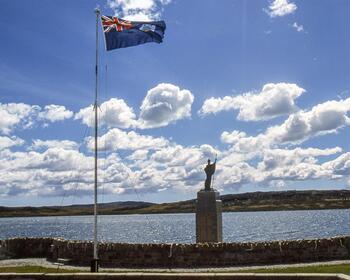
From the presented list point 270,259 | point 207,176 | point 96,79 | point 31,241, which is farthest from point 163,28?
point 31,241

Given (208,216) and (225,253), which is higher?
(208,216)

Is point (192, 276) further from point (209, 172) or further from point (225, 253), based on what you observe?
point (209, 172)

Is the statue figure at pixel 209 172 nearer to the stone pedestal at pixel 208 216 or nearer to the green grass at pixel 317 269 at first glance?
the stone pedestal at pixel 208 216

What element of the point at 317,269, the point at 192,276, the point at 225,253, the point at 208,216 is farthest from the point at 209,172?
the point at 192,276

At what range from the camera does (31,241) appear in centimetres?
3009

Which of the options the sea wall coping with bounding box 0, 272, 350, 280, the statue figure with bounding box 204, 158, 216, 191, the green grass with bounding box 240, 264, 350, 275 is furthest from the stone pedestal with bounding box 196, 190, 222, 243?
the sea wall coping with bounding box 0, 272, 350, 280

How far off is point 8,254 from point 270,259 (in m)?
14.1

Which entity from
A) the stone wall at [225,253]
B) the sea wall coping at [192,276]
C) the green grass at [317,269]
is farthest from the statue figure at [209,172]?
the sea wall coping at [192,276]

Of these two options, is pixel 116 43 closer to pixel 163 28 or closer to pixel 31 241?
pixel 163 28

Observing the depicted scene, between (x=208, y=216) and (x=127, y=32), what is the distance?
30.8 ft

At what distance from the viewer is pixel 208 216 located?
26.1m

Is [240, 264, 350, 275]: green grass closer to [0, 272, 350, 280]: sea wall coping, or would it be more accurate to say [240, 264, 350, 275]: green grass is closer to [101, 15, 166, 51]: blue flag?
[0, 272, 350, 280]: sea wall coping

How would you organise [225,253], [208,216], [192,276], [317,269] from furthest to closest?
[208,216] → [225,253] → [317,269] → [192,276]

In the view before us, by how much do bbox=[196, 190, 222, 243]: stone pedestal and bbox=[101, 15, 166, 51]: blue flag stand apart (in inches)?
319
